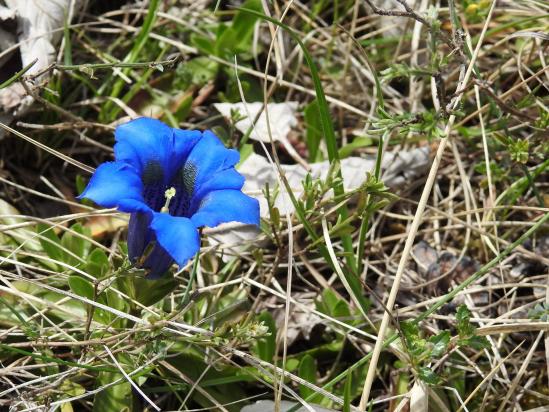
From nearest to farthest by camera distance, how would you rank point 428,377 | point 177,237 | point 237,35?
point 177,237 → point 428,377 → point 237,35

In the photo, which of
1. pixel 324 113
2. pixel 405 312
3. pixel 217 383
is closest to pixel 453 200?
pixel 405 312

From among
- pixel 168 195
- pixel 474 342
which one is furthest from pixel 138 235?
pixel 474 342

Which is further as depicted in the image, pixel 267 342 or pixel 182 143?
pixel 267 342

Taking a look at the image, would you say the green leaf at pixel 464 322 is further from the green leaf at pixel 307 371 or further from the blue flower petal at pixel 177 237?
the blue flower petal at pixel 177 237

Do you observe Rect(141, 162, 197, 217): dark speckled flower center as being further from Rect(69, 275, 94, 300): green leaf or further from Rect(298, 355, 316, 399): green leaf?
Rect(298, 355, 316, 399): green leaf

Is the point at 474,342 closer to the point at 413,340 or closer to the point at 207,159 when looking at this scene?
the point at 413,340

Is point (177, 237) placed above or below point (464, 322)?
above

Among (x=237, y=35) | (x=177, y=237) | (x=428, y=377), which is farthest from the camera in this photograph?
(x=237, y=35)

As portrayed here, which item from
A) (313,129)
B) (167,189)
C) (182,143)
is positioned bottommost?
(313,129)

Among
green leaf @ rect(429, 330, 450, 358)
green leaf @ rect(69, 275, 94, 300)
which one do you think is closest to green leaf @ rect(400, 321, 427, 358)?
green leaf @ rect(429, 330, 450, 358)
